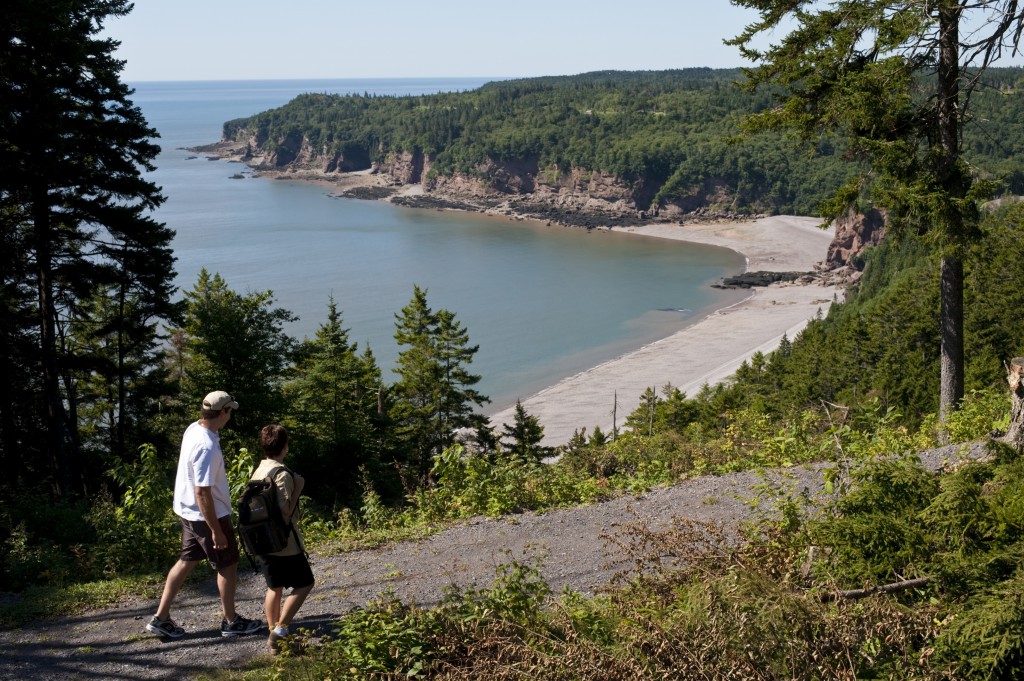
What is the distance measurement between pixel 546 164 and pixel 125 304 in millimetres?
118318

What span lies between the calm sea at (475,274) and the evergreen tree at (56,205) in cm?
2069

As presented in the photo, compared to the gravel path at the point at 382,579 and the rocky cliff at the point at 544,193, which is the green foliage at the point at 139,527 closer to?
the gravel path at the point at 382,579

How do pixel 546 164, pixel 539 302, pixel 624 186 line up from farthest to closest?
pixel 546 164 → pixel 624 186 → pixel 539 302

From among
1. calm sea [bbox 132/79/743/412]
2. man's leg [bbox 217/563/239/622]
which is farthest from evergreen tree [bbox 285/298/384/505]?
calm sea [bbox 132/79/743/412]

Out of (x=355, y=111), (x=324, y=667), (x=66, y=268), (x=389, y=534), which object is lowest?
(x=389, y=534)

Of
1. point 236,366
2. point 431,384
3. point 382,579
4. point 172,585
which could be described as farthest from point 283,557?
point 431,384

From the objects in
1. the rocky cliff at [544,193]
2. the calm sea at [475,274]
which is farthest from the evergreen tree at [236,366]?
the rocky cliff at [544,193]

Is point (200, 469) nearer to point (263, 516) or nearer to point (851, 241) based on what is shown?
point (263, 516)

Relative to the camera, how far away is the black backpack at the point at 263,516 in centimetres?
459

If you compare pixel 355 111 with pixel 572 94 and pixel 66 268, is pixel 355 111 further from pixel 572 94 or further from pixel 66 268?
pixel 66 268

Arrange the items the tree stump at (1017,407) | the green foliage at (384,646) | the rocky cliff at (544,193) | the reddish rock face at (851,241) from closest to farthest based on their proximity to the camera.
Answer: the green foliage at (384,646)
the tree stump at (1017,407)
the reddish rock face at (851,241)
the rocky cliff at (544,193)

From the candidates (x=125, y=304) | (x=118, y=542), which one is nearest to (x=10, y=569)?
(x=118, y=542)

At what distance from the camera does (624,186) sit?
12325cm

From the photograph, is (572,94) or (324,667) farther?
(572,94)
